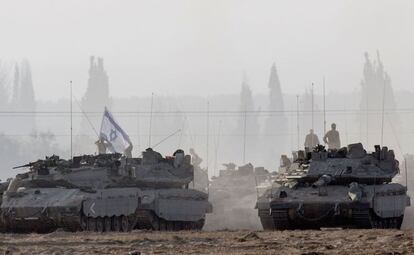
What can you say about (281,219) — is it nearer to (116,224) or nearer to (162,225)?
(162,225)

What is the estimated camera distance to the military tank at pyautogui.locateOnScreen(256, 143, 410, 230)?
109ft

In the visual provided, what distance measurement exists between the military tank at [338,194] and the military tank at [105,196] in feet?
10.6

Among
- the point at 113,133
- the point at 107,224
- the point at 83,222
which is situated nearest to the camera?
the point at 83,222

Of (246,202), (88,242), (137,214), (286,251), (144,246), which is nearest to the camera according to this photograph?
(286,251)

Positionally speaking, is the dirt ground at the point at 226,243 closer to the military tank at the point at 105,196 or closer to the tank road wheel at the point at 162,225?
the military tank at the point at 105,196

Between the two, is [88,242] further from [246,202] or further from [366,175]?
[246,202]

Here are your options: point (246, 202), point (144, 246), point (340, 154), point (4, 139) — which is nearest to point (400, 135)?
point (4, 139)

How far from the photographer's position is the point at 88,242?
1087 inches

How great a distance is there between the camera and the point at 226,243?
1033 inches

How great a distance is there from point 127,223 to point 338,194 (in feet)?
22.2

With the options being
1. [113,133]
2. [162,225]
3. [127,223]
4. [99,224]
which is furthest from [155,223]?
[113,133]

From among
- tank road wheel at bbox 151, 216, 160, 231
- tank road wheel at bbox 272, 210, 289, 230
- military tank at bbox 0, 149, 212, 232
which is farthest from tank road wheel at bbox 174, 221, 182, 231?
tank road wheel at bbox 272, 210, 289, 230

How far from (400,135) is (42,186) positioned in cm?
14420

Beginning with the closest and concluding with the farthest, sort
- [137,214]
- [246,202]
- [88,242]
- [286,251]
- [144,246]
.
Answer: [286,251] < [144,246] < [88,242] < [137,214] < [246,202]
